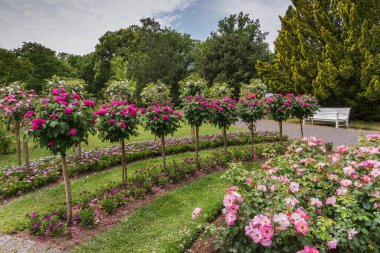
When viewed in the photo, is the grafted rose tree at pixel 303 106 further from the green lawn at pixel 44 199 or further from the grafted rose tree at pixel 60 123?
the grafted rose tree at pixel 60 123

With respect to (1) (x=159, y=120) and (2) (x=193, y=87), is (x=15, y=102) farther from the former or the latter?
(2) (x=193, y=87)

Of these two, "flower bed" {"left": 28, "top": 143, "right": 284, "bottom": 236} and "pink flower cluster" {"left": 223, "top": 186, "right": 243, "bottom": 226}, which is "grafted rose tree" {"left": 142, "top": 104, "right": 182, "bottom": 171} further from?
"pink flower cluster" {"left": 223, "top": 186, "right": 243, "bottom": 226}

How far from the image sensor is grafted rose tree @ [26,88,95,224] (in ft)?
10.6

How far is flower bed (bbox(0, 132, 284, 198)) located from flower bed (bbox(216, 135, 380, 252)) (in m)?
4.14

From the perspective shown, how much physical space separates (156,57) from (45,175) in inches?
762

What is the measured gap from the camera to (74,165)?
5.94 metres

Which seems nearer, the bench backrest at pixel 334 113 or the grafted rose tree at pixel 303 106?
the grafted rose tree at pixel 303 106

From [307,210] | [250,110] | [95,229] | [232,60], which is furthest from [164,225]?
[232,60]

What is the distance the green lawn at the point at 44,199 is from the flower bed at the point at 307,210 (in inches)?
120

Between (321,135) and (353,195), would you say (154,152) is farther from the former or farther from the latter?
(321,135)

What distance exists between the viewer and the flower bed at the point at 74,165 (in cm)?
503

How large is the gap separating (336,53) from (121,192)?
12.8 m

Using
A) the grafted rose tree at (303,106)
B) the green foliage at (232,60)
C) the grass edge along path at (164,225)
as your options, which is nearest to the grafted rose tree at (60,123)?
the grass edge along path at (164,225)

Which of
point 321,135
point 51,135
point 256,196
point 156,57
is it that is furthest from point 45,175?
point 156,57
